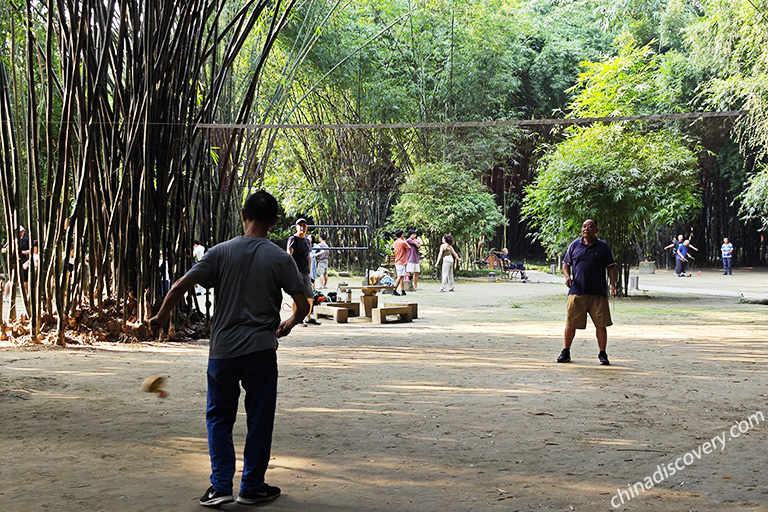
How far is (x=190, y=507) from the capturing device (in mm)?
3111

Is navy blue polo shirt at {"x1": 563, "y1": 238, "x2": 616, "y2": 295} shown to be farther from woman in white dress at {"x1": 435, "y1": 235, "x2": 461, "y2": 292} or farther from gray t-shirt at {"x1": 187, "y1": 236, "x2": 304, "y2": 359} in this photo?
woman in white dress at {"x1": 435, "y1": 235, "x2": 461, "y2": 292}

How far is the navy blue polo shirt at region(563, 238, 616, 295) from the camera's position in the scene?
264 inches

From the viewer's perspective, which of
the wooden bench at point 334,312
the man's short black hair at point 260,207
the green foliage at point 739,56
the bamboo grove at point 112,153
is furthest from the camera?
the green foliage at point 739,56

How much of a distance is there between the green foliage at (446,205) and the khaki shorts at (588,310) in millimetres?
10751

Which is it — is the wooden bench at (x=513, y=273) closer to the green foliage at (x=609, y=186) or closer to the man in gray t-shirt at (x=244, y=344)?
the green foliage at (x=609, y=186)

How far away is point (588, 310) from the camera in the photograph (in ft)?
22.3

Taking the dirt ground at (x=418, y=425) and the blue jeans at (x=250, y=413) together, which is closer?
the blue jeans at (x=250, y=413)

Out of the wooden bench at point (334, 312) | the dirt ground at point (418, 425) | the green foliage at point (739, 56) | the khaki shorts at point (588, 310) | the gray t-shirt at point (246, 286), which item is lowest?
the dirt ground at point (418, 425)

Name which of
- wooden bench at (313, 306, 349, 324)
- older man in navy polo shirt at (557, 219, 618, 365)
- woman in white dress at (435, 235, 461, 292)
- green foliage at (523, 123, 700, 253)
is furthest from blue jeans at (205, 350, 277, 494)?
woman in white dress at (435, 235, 461, 292)

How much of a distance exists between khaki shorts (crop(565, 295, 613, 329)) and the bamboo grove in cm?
390

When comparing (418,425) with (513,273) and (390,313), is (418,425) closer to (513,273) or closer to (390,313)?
(390,313)

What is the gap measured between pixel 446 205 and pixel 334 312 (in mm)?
9626

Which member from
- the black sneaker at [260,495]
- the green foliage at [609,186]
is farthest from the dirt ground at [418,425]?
the green foliage at [609,186]

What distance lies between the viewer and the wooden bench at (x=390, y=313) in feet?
34.6
